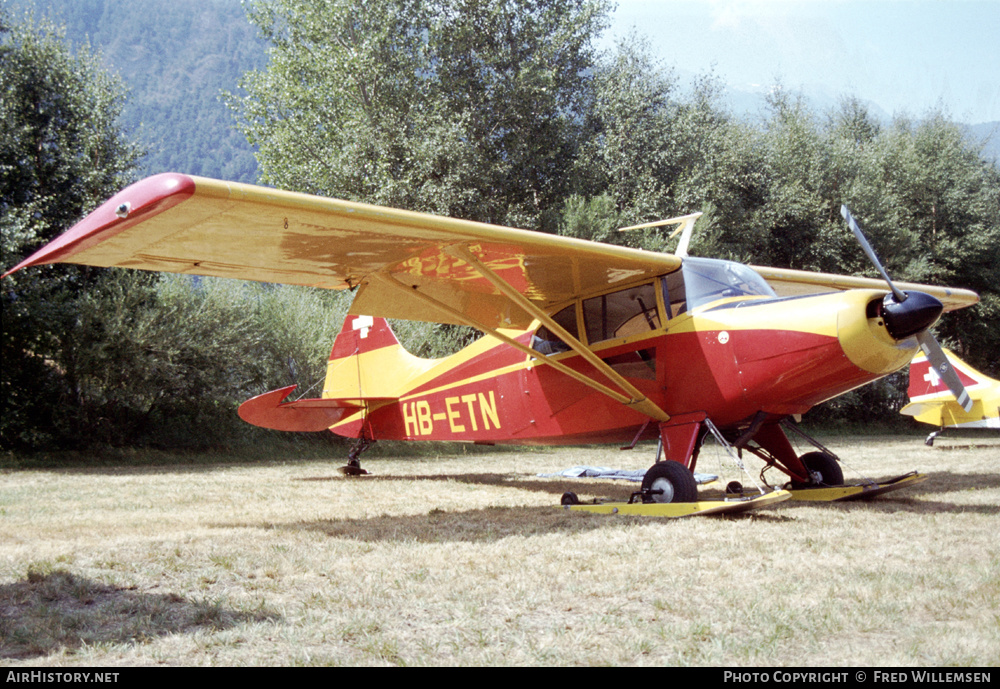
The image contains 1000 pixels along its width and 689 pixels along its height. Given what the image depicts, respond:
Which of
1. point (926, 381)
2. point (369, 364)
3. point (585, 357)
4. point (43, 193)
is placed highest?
point (43, 193)

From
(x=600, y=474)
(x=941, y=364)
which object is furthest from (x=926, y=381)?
(x=941, y=364)

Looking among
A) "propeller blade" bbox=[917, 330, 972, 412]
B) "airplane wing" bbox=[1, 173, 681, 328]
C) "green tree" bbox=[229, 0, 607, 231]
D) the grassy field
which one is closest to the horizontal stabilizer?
the grassy field

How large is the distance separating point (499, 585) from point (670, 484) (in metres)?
2.85

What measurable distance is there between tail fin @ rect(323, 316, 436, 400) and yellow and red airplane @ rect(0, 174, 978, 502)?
57.8 inches

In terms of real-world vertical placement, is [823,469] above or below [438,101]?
below

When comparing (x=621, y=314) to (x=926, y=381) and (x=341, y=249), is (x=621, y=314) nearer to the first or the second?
(x=341, y=249)

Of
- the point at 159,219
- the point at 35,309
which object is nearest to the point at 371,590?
the point at 159,219

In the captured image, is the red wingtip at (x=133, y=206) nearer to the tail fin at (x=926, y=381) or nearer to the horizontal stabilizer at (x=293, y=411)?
the horizontal stabilizer at (x=293, y=411)

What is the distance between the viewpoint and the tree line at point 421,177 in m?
14.8

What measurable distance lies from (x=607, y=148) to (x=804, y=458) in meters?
17.4

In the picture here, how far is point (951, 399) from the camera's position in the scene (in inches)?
620

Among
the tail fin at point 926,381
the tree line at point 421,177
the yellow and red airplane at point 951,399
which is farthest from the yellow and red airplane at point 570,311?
the tree line at point 421,177

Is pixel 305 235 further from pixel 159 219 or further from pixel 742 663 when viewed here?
pixel 742 663

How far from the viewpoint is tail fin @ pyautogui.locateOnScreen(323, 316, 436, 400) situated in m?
10.5
